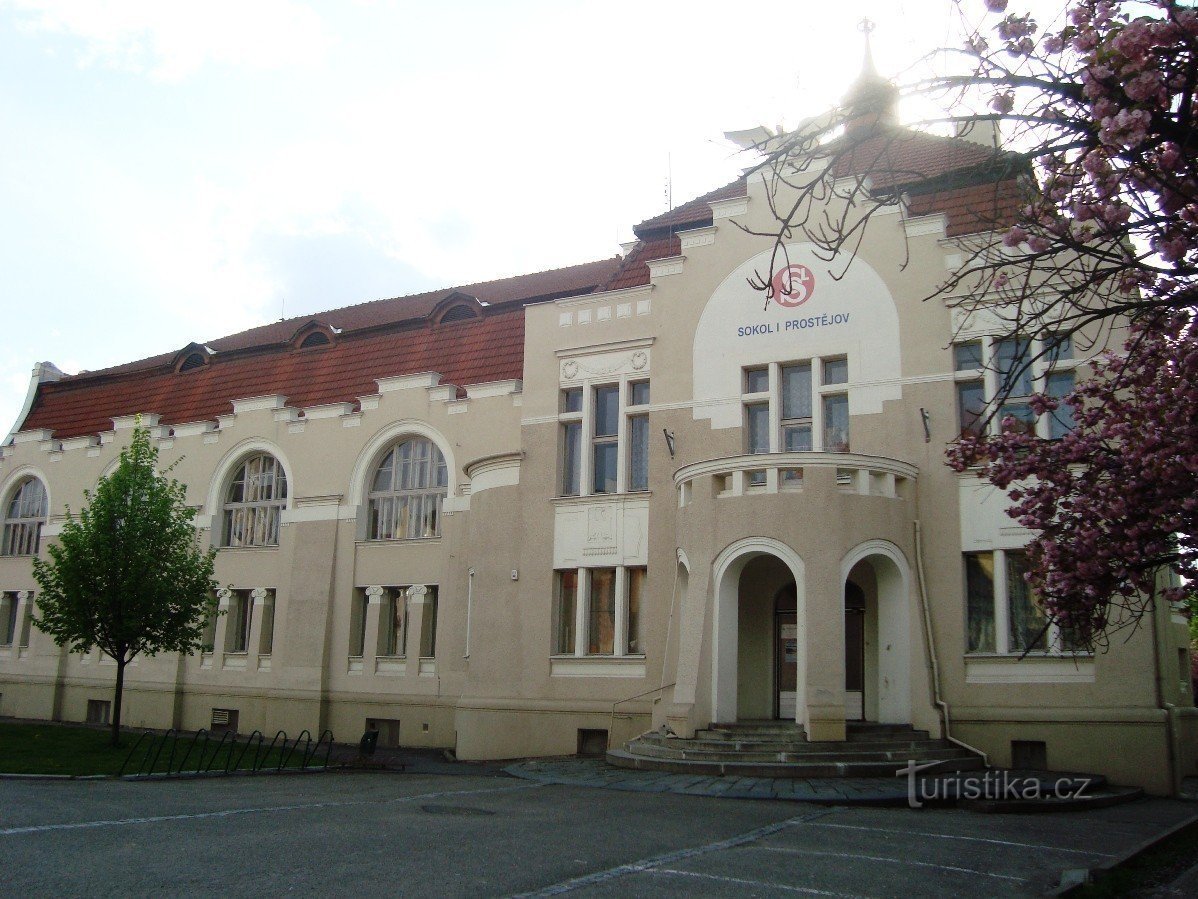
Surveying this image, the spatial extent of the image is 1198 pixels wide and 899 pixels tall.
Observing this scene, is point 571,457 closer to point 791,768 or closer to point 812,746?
point 812,746

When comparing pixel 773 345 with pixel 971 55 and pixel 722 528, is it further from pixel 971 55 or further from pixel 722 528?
pixel 971 55

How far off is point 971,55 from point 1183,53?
1288 millimetres

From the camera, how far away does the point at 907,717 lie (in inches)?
708

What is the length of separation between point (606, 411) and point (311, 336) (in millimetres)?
12406

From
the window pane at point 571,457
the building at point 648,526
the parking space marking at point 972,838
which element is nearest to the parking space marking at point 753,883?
the parking space marking at point 972,838

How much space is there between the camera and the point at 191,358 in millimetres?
33750

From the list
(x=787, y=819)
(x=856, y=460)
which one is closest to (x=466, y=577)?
(x=856, y=460)

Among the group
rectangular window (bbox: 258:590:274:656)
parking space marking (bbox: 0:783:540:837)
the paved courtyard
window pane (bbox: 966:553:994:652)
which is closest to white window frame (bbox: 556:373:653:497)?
window pane (bbox: 966:553:994:652)

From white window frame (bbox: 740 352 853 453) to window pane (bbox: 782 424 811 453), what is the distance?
0.14 meters

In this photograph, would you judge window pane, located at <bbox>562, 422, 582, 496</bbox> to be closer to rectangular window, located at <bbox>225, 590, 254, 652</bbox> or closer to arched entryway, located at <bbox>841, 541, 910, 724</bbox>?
arched entryway, located at <bbox>841, 541, 910, 724</bbox>

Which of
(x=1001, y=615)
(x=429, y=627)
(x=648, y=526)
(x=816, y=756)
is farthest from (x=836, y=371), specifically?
(x=429, y=627)

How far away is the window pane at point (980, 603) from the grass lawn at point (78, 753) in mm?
11594

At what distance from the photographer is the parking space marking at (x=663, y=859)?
808cm

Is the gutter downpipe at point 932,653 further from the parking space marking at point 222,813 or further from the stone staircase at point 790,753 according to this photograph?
the parking space marking at point 222,813
